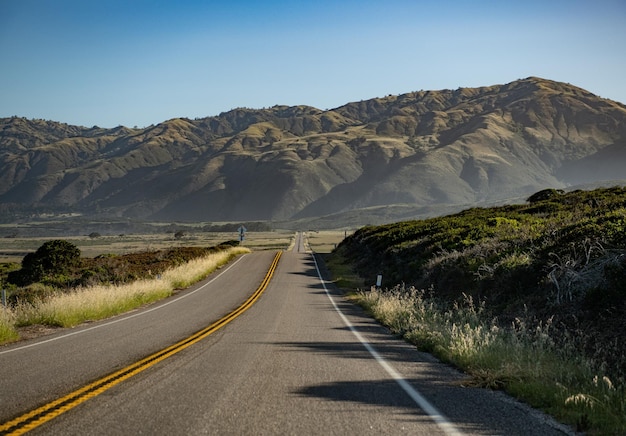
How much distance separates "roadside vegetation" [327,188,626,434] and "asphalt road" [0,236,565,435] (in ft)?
1.69

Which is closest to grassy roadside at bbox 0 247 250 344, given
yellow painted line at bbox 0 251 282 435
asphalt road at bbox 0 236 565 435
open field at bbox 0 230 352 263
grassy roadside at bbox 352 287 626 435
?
asphalt road at bbox 0 236 565 435

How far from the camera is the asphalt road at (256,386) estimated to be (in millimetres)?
5832

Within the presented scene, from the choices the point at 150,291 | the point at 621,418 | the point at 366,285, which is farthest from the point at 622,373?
the point at 366,285

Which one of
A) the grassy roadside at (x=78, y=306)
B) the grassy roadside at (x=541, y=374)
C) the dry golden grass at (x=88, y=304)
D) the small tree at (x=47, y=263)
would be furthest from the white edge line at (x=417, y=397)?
the small tree at (x=47, y=263)

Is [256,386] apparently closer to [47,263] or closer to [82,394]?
[82,394]

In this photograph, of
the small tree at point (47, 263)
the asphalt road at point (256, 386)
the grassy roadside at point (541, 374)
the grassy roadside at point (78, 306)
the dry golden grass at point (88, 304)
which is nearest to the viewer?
the asphalt road at point (256, 386)

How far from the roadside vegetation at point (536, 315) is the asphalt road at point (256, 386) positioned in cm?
51

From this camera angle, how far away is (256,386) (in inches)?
298

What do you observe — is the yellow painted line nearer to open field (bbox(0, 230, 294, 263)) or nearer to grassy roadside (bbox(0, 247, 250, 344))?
grassy roadside (bbox(0, 247, 250, 344))

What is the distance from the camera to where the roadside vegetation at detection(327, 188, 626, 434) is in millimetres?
7355

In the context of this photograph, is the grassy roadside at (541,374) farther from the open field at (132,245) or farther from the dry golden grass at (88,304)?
the open field at (132,245)

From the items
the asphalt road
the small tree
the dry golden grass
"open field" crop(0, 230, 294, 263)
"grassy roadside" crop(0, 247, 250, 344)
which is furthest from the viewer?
"open field" crop(0, 230, 294, 263)

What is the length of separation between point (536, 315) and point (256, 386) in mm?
7708

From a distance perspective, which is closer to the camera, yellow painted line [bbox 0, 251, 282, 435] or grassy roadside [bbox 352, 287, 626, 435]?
yellow painted line [bbox 0, 251, 282, 435]
